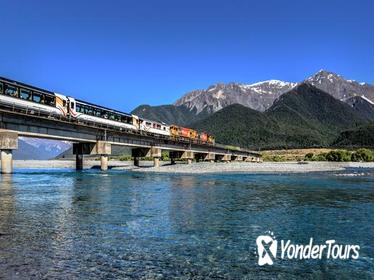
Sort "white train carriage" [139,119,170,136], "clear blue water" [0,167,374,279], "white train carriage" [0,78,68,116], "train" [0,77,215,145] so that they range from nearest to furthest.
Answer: "clear blue water" [0,167,374,279]
"white train carriage" [0,78,68,116]
"train" [0,77,215,145]
"white train carriage" [139,119,170,136]

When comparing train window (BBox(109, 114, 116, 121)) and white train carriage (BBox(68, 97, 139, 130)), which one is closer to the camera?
white train carriage (BBox(68, 97, 139, 130))

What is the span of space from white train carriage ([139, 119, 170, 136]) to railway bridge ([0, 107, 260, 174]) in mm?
2561

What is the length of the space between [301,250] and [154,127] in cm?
9887

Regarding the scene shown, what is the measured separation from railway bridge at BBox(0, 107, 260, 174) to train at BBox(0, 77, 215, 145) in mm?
975

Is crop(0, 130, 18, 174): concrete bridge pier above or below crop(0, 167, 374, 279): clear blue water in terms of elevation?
above

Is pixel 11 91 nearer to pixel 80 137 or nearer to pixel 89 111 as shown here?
pixel 80 137

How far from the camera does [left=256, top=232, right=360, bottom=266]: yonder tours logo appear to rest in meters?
13.7

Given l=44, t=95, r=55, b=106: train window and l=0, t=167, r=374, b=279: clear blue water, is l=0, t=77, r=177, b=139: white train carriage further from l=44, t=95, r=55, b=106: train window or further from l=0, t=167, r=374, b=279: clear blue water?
l=0, t=167, r=374, b=279: clear blue water

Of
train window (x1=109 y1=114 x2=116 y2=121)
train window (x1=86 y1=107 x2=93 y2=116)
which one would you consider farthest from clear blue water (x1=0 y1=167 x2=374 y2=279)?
train window (x1=109 y1=114 x2=116 y2=121)

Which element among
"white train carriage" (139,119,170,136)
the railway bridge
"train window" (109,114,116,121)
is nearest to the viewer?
the railway bridge

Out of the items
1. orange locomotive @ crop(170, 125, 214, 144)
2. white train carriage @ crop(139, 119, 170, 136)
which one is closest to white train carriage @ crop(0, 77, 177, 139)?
white train carriage @ crop(139, 119, 170, 136)

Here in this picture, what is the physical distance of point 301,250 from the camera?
48.6 feet

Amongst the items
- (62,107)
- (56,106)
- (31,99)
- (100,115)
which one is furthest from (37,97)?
(100,115)

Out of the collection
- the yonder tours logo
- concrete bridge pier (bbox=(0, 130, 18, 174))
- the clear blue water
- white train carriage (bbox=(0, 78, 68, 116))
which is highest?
white train carriage (bbox=(0, 78, 68, 116))
